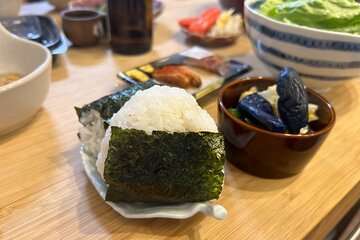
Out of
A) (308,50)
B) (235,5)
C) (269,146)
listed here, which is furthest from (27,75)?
(235,5)

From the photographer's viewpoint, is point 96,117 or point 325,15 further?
point 325,15

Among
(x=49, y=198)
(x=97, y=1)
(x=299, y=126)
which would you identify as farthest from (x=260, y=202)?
(x=97, y=1)

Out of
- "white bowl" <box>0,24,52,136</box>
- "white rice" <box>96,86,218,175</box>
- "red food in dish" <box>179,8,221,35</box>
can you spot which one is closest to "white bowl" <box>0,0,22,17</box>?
"white bowl" <box>0,24,52,136</box>

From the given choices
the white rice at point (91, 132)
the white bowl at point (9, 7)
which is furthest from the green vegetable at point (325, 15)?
the white bowl at point (9, 7)

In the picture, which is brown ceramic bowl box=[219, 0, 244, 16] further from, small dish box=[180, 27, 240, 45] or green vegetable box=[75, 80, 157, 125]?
green vegetable box=[75, 80, 157, 125]

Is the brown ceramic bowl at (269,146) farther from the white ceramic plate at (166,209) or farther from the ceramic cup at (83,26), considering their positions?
the ceramic cup at (83,26)

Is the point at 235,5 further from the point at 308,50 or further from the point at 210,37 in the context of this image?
the point at 308,50
